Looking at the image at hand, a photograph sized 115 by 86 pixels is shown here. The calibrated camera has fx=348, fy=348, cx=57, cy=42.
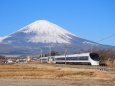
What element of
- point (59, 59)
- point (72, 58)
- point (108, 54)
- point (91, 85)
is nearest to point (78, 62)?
point (72, 58)

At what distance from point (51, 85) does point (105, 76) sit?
44.9 feet

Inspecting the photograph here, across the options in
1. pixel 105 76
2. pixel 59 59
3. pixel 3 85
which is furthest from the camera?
pixel 59 59

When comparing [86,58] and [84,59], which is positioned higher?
[86,58]

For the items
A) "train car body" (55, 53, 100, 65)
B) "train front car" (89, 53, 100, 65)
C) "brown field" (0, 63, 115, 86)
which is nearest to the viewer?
"brown field" (0, 63, 115, 86)

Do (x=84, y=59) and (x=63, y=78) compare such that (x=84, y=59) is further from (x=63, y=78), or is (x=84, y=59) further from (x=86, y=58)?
(x=63, y=78)

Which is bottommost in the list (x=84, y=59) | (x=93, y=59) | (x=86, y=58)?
(x=93, y=59)

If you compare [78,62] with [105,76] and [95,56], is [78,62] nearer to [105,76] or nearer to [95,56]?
[95,56]

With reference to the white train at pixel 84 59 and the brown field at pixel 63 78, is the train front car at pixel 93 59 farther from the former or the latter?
the brown field at pixel 63 78

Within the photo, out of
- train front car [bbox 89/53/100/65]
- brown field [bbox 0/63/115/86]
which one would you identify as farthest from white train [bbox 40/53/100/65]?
brown field [bbox 0/63/115/86]

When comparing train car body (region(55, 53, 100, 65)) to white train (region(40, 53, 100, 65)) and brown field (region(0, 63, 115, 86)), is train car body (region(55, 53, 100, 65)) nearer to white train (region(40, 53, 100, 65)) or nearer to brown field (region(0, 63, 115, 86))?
white train (region(40, 53, 100, 65))

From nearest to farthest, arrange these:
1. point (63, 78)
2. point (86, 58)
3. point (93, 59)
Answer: point (63, 78), point (93, 59), point (86, 58)

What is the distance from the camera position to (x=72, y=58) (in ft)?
287

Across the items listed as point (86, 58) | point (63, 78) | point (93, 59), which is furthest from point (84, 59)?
point (63, 78)

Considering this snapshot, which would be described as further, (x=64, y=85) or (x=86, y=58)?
(x=86, y=58)
